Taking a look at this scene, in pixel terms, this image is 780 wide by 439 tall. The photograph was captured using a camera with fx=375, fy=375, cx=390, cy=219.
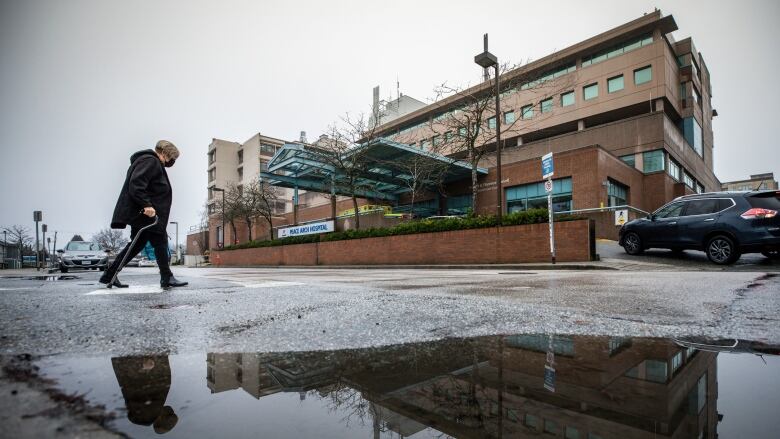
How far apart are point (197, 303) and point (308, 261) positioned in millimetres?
22844

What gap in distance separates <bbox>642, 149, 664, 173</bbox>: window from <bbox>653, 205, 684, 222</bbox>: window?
20.3 m

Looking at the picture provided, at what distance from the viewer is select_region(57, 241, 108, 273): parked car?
1512cm

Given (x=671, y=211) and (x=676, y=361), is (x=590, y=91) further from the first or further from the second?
(x=676, y=361)

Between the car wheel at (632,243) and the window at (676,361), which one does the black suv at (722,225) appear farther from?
the window at (676,361)

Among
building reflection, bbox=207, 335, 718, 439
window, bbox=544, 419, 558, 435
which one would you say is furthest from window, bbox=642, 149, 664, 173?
window, bbox=544, 419, 558, 435

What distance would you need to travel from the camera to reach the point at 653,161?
2814 centimetres

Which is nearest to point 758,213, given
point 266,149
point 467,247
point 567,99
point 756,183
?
point 467,247

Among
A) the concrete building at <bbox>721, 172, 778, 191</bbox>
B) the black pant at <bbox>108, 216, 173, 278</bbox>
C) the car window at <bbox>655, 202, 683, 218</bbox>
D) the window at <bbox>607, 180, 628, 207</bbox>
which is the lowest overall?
the black pant at <bbox>108, 216, 173, 278</bbox>

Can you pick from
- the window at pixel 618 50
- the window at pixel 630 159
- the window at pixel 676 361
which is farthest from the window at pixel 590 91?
the window at pixel 676 361

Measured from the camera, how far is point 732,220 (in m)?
9.76

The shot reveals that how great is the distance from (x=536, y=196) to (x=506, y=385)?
2591 cm

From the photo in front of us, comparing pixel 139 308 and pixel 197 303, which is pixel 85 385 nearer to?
pixel 139 308

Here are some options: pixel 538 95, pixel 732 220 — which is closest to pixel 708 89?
pixel 538 95

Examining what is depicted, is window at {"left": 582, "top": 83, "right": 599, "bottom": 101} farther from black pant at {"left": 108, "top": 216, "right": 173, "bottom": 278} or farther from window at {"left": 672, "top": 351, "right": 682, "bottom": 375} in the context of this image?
window at {"left": 672, "top": 351, "right": 682, "bottom": 375}
